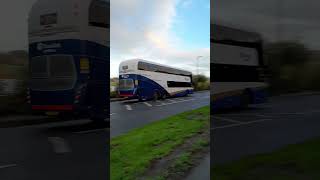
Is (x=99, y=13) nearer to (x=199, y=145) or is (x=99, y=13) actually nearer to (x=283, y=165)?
(x=199, y=145)

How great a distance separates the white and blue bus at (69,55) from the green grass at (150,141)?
54 cm

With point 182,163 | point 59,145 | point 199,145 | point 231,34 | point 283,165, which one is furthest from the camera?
point 199,145

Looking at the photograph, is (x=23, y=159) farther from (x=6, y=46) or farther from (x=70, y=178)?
(x=6, y=46)

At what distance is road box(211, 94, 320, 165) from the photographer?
310cm

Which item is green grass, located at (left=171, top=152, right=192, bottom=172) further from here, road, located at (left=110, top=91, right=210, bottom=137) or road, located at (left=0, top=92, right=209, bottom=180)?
road, located at (left=0, top=92, right=209, bottom=180)

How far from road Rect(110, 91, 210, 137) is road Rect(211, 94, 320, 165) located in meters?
0.46

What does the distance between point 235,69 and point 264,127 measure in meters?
0.50

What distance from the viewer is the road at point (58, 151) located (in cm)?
358

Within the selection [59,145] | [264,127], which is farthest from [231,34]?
[59,145]

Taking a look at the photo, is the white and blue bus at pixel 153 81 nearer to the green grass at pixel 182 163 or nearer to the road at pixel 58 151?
the road at pixel 58 151

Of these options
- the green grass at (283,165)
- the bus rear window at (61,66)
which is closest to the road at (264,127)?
the green grass at (283,165)

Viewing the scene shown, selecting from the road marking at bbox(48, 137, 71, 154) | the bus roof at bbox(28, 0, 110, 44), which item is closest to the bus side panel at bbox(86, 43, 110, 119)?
the bus roof at bbox(28, 0, 110, 44)

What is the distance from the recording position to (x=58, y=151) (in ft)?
11.9

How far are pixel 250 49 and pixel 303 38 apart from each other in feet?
1.29
